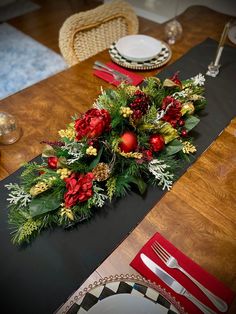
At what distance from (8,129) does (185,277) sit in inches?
25.3

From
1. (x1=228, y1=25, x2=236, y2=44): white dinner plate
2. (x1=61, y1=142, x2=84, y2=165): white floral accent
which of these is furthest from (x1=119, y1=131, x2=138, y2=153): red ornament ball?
(x1=228, y1=25, x2=236, y2=44): white dinner plate

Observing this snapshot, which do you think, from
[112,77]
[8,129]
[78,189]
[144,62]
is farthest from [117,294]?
[144,62]

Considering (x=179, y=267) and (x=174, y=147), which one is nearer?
(x=179, y=267)

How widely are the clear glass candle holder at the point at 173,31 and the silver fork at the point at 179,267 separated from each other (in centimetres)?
103

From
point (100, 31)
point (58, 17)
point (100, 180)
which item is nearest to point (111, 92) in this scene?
point (100, 180)

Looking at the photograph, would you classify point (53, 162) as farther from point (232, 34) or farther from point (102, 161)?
A: point (232, 34)

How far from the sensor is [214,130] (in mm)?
926

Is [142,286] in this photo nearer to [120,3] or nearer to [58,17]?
[120,3]

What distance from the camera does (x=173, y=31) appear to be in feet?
4.28

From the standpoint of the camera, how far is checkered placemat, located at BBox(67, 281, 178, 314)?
529 mm

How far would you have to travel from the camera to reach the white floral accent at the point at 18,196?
675mm

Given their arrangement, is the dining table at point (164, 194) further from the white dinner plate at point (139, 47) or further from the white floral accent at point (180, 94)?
the white floral accent at point (180, 94)

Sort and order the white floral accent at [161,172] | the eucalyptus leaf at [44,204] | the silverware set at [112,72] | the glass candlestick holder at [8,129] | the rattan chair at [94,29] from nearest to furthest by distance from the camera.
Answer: the eucalyptus leaf at [44,204] → the white floral accent at [161,172] → the glass candlestick holder at [8,129] → the silverware set at [112,72] → the rattan chair at [94,29]

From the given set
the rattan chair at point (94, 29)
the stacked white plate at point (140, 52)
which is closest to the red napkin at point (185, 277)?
the stacked white plate at point (140, 52)
